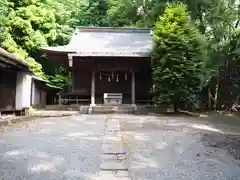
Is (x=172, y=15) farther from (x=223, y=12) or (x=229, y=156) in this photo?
(x=229, y=156)

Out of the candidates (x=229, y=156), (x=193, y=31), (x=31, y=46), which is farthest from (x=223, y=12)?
(x=31, y=46)

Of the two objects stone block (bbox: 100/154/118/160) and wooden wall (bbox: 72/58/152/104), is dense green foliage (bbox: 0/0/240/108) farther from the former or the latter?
stone block (bbox: 100/154/118/160)

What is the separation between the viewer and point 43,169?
3398mm

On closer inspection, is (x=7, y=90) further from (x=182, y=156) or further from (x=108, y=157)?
(x=182, y=156)

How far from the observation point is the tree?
34.0 ft

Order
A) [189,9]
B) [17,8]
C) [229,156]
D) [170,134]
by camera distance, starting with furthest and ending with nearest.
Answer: [17,8], [189,9], [170,134], [229,156]

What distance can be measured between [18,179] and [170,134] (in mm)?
3663

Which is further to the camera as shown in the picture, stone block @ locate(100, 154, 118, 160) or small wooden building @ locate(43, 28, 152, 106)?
small wooden building @ locate(43, 28, 152, 106)

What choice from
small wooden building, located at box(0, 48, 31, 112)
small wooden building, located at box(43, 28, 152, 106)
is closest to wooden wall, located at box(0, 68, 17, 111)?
small wooden building, located at box(0, 48, 31, 112)

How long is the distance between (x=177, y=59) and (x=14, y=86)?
6.20 m

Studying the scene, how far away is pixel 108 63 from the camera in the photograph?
42.3 ft

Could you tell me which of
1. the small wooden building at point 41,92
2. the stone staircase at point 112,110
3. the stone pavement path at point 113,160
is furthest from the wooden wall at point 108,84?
the stone pavement path at point 113,160

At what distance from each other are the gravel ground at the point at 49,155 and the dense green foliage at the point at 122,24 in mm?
6277

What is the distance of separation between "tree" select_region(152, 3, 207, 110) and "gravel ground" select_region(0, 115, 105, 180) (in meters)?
5.19
